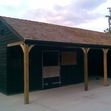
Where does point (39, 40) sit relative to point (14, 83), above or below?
above

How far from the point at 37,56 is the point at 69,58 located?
8.08 ft

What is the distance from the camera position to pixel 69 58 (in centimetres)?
1177

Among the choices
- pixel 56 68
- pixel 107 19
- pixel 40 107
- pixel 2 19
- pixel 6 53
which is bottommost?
pixel 40 107

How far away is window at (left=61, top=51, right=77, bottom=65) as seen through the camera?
11.3 metres

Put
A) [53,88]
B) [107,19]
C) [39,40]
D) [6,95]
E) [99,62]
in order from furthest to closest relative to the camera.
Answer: [107,19]
[99,62]
[53,88]
[6,95]
[39,40]

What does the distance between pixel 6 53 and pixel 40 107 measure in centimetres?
353

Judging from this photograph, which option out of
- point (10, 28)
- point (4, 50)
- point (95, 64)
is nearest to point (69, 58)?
point (4, 50)

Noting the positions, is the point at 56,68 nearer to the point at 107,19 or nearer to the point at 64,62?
the point at 64,62

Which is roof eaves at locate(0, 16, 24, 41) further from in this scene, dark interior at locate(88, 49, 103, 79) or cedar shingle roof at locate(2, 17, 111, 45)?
dark interior at locate(88, 49, 103, 79)

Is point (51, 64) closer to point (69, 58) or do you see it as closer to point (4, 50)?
point (69, 58)

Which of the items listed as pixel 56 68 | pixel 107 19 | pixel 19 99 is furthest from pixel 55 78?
pixel 107 19

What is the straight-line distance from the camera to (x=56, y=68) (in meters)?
11.0

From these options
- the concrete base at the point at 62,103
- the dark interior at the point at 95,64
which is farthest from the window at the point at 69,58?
the dark interior at the point at 95,64

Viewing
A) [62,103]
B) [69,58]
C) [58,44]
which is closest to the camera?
[62,103]
